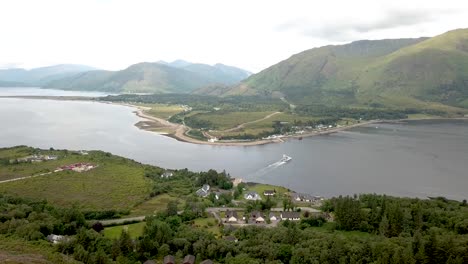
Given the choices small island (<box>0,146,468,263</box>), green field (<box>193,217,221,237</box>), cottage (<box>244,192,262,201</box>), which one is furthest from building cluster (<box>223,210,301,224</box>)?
cottage (<box>244,192,262,201</box>)

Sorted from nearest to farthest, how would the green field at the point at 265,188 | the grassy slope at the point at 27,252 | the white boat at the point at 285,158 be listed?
1. the grassy slope at the point at 27,252
2. the green field at the point at 265,188
3. the white boat at the point at 285,158

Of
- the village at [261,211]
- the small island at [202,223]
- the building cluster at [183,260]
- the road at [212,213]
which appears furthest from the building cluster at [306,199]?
the building cluster at [183,260]

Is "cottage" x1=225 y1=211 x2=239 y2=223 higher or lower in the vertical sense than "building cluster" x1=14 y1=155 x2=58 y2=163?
lower

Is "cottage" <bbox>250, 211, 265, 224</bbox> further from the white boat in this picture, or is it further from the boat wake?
the white boat

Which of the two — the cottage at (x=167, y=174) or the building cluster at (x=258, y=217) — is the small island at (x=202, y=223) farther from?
the cottage at (x=167, y=174)

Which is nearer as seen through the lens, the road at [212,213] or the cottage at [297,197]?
the road at [212,213]

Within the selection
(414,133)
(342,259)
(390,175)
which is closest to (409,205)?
(342,259)
